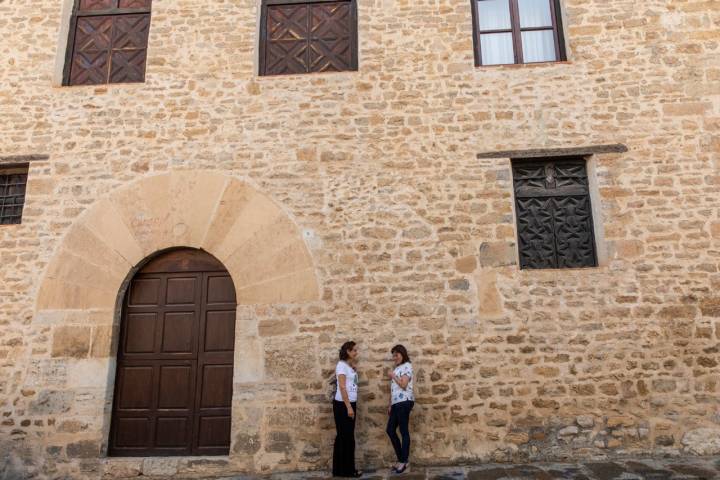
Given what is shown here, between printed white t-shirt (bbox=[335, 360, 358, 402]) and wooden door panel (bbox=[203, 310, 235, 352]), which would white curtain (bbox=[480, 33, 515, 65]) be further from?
wooden door panel (bbox=[203, 310, 235, 352])

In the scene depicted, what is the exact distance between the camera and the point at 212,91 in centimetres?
573

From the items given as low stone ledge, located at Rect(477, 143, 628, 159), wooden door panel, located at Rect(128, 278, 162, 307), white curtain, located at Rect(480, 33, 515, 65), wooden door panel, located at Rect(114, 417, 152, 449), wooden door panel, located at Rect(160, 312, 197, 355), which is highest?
white curtain, located at Rect(480, 33, 515, 65)

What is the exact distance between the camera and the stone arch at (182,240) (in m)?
5.20

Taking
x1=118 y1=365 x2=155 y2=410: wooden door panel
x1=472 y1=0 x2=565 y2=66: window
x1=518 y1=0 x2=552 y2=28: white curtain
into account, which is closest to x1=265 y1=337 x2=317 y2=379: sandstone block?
x1=118 y1=365 x2=155 y2=410: wooden door panel

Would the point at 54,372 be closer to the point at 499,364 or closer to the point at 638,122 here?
the point at 499,364

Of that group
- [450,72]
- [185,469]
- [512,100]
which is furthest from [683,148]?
[185,469]

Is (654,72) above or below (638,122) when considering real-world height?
above

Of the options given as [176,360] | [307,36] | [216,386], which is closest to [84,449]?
[176,360]

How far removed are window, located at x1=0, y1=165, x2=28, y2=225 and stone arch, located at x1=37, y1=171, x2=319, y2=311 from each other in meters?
0.87

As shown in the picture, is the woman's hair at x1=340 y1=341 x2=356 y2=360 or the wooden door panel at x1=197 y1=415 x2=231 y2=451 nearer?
the woman's hair at x1=340 y1=341 x2=356 y2=360

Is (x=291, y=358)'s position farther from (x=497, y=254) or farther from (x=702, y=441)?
(x=702, y=441)

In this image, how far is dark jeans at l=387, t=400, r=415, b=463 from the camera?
4449mm

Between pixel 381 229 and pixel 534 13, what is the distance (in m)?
3.36

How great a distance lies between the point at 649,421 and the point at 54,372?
5990 millimetres
